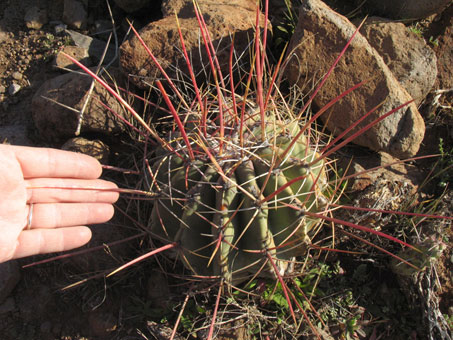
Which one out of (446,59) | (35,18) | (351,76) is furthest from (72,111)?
(446,59)

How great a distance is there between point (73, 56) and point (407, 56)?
2367mm

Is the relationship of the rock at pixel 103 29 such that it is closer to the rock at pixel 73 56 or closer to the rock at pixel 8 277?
the rock at pixel 73 56

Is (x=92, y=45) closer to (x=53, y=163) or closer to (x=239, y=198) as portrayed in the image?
(x=53, y=163)

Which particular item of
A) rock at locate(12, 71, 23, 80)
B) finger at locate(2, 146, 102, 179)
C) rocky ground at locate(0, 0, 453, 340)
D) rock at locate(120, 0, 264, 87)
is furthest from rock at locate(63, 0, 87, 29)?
finger at locate(2, 146, 102, 179)

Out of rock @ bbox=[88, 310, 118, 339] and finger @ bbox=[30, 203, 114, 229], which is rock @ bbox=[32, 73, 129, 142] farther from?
rock @ bbox=[88, 310, 118, 339]

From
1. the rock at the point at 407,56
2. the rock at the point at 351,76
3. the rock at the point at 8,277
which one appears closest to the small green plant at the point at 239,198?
the rock at the point at 351,76

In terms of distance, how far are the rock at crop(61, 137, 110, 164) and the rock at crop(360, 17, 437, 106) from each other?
6.34ft

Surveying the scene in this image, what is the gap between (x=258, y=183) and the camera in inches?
68.7

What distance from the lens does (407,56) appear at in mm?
2641

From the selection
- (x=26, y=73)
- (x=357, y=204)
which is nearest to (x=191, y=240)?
(x=357, y=204)

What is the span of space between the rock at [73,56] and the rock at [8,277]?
1.40m

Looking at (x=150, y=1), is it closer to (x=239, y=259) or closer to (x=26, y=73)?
(x=26, y=73)

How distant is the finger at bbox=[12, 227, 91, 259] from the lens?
6.24 ft

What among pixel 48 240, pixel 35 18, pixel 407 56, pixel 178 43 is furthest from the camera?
pixel 35 18
